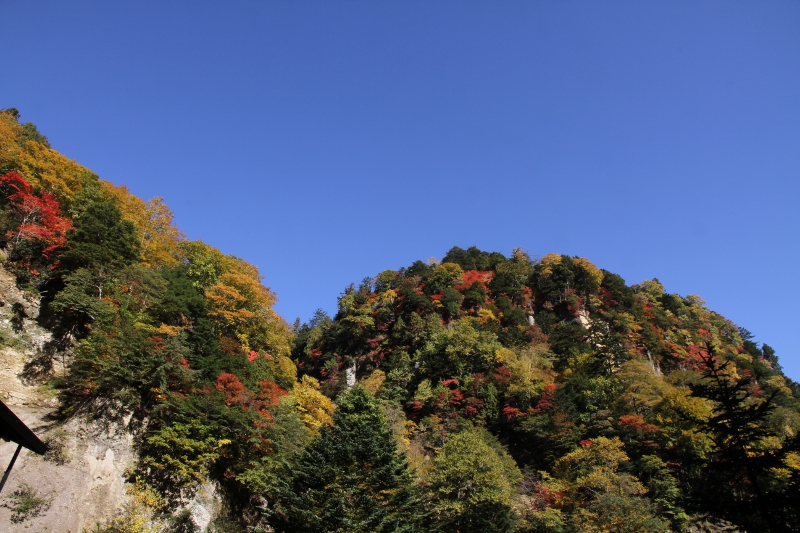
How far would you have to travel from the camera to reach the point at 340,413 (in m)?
22.2

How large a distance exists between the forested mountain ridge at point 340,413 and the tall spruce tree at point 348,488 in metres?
0.09

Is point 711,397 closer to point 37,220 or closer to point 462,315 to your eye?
point 37,220

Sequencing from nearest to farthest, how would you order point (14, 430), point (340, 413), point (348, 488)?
point (14, 430) < point (348, 488) < point (340, 413)

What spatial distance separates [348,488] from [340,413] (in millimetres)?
4471

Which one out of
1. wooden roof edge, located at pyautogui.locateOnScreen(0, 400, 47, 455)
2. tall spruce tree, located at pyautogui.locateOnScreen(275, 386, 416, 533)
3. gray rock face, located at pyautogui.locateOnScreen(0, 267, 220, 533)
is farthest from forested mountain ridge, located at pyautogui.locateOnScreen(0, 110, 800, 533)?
wooden roof edge, located at pyautogui.locateOnScreen(0, 400, 47, 455)

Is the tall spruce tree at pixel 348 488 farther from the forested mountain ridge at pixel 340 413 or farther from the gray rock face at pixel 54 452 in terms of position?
the gray rock face at pixel 54 452

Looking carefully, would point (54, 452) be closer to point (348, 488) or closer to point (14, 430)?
point (348, 488)

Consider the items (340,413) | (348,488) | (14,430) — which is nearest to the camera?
(14,430)

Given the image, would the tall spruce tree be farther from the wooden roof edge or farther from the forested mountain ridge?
the wooden roof edge

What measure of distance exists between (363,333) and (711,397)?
48.1 meters

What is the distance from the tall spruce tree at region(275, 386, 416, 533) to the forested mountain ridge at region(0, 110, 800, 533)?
0.30 feet

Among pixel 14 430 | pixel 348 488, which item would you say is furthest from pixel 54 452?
pixel 14 430

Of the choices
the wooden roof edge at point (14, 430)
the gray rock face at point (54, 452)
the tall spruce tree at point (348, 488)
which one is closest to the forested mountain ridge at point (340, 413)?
the tall spruce tree at point (348, 488)

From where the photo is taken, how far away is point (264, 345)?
3234 cm
